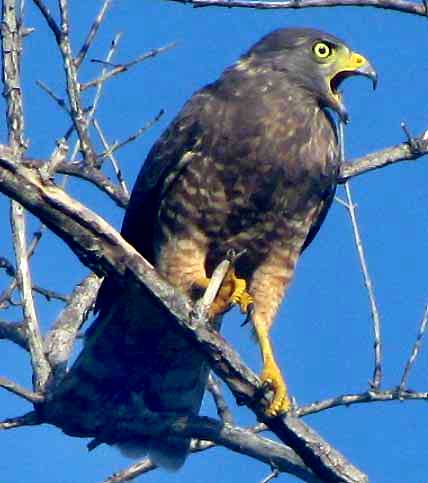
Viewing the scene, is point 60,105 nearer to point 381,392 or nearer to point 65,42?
point 65,42

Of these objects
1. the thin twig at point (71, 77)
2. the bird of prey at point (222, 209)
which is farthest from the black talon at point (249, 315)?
the thin twig at point (71, 77)

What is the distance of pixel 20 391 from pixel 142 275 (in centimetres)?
74

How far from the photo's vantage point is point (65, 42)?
593cm

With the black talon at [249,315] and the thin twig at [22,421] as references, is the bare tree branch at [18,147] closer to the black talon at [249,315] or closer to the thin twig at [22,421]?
the thin twig at [22,421]

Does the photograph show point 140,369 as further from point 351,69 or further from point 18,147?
point 351,69

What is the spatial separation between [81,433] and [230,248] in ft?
4.55

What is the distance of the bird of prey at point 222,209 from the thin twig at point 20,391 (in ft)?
2.55

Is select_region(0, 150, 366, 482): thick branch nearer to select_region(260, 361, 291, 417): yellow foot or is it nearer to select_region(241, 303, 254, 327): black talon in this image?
select_region(260, 361, 291, 417): yellow foot

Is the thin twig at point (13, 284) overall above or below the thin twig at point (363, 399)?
above

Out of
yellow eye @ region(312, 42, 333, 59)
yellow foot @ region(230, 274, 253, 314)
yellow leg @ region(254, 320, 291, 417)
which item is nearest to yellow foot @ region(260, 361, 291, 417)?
yellow leg @ region(254, 320, 291, 417)

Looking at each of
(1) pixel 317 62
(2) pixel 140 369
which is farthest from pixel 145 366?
(1) pixel 317 62

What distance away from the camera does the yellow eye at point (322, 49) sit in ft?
21.7

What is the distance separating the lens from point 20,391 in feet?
16.5

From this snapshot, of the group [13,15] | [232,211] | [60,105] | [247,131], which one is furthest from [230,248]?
[13,15]
